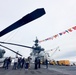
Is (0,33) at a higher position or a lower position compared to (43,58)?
lower

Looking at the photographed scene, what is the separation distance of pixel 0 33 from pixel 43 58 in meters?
68.9

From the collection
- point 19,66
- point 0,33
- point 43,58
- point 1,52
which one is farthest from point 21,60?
point 43,58

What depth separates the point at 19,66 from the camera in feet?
107

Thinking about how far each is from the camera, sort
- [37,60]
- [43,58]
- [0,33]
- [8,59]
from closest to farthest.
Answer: [0,33], [37,60], [8,59], [43,58]

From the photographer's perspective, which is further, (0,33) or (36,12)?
(0,33)

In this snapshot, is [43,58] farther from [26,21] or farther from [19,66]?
[26,21]

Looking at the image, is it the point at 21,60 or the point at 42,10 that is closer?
the point at 42,10

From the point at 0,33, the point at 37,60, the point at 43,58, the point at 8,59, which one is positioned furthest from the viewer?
the point at 43,58

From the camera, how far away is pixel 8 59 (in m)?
31.4

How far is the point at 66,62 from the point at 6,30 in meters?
73.1

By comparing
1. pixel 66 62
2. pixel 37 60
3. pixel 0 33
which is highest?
pixel 66 62

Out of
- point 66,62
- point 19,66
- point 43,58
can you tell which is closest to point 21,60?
point 19,66

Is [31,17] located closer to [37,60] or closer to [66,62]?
[37,60]

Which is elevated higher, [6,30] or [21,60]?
[21,60]
